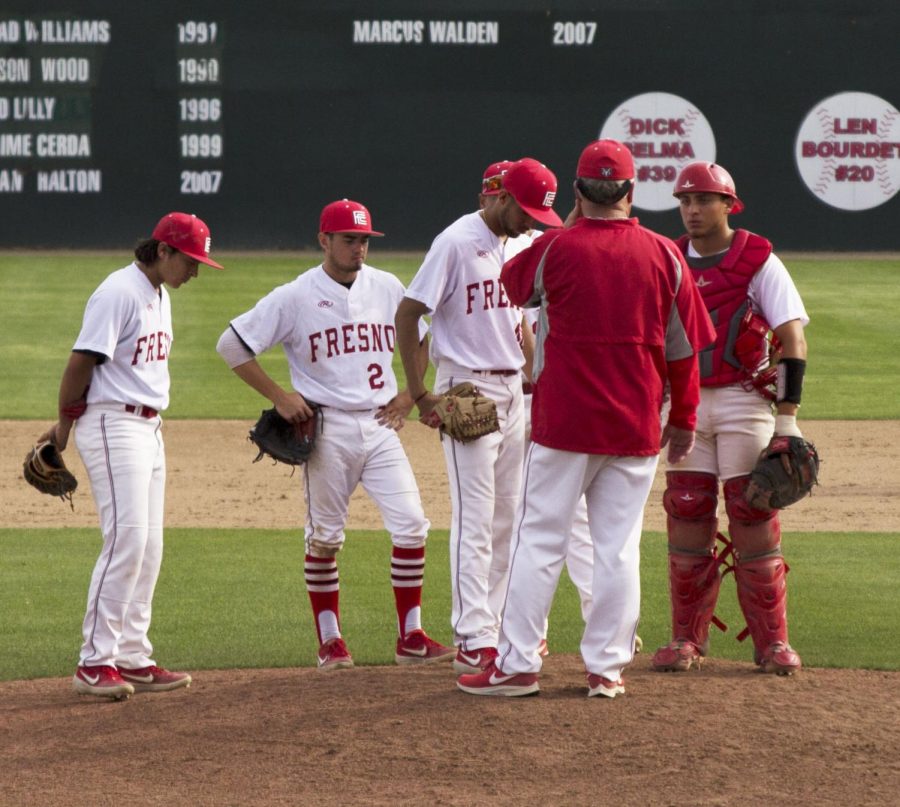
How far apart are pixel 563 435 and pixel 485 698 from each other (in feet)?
2.93

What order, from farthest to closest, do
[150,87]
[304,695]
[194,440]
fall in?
[150,87] → [194,440] → [304,695]

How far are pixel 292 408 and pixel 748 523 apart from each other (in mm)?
1774

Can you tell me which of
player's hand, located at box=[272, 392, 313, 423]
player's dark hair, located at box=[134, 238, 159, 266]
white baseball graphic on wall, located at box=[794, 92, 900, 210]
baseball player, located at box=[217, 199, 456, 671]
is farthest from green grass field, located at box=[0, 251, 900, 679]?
white baseball graphic on wall, located at box=[794, 92, 900, 210]

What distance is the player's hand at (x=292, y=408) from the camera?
5797mm

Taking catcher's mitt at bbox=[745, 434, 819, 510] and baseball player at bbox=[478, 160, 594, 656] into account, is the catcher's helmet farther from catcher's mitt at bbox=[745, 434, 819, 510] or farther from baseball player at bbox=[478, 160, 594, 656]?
catcher's mitt at bbox=[745, 434, 819, 510]

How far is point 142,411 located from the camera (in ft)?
17.8

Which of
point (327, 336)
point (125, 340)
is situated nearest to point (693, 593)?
point (327, 336)

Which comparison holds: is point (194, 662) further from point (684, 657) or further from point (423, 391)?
point (684, 657)

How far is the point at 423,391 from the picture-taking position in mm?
5602

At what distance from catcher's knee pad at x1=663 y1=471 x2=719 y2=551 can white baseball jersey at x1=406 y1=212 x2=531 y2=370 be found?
777mm

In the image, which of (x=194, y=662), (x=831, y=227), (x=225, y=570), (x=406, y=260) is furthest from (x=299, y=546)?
(x=831, y=227)

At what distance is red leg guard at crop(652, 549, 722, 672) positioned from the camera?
5518 millimetres

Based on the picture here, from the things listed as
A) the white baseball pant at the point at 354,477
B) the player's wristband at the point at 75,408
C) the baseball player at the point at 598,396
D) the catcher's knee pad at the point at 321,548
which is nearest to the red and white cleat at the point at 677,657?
the baseball player at the point at 598,396

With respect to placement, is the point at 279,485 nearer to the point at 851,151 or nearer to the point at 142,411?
the point at 142,411
